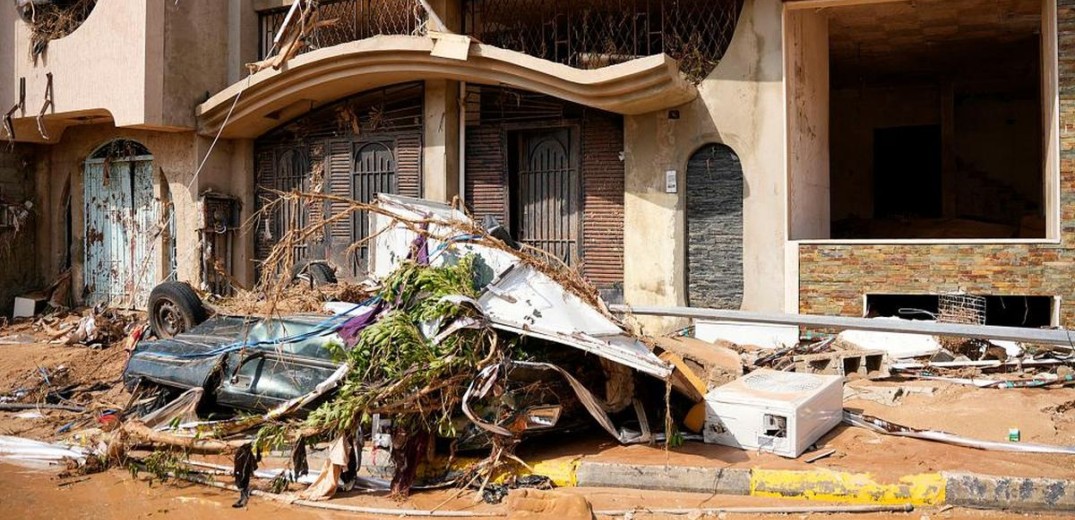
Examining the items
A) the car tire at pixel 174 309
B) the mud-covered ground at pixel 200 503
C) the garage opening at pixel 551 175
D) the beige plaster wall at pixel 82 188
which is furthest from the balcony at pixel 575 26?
the mud-covered ground at pixel 200 503

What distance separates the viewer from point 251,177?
13.9 meters

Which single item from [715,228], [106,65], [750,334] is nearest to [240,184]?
[106,65]

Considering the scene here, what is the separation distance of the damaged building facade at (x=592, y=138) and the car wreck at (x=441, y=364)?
9.19ft

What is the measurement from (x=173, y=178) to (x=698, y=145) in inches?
334

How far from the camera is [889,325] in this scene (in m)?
8.05

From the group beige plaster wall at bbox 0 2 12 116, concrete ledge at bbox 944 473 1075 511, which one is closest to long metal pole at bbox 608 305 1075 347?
concrete ledge at bbox 944 473 1075 511

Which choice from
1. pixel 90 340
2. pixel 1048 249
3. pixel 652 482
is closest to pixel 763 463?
pixel 652 482

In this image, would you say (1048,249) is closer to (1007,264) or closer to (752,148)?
(1007,264)

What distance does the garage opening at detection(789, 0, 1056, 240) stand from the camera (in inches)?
472

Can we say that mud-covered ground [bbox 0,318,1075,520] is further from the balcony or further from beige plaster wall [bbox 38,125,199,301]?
beige plaster wall [bbox 38,125,199,301]

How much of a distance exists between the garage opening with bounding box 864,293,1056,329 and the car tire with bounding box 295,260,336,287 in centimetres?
636

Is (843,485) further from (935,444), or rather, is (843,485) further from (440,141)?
(440,141)

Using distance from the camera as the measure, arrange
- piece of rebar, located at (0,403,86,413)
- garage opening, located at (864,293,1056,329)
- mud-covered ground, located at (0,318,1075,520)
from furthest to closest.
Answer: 1. garage opening, located at (864,293,1056,329)
2. piece of rebar, located at (0,403,86,413)
3. mud-covered ground, located at (0,318,1075,520)

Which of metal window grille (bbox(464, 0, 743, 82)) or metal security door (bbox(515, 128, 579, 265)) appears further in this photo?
metal security door (bbox(515, 128, 579, 265))
